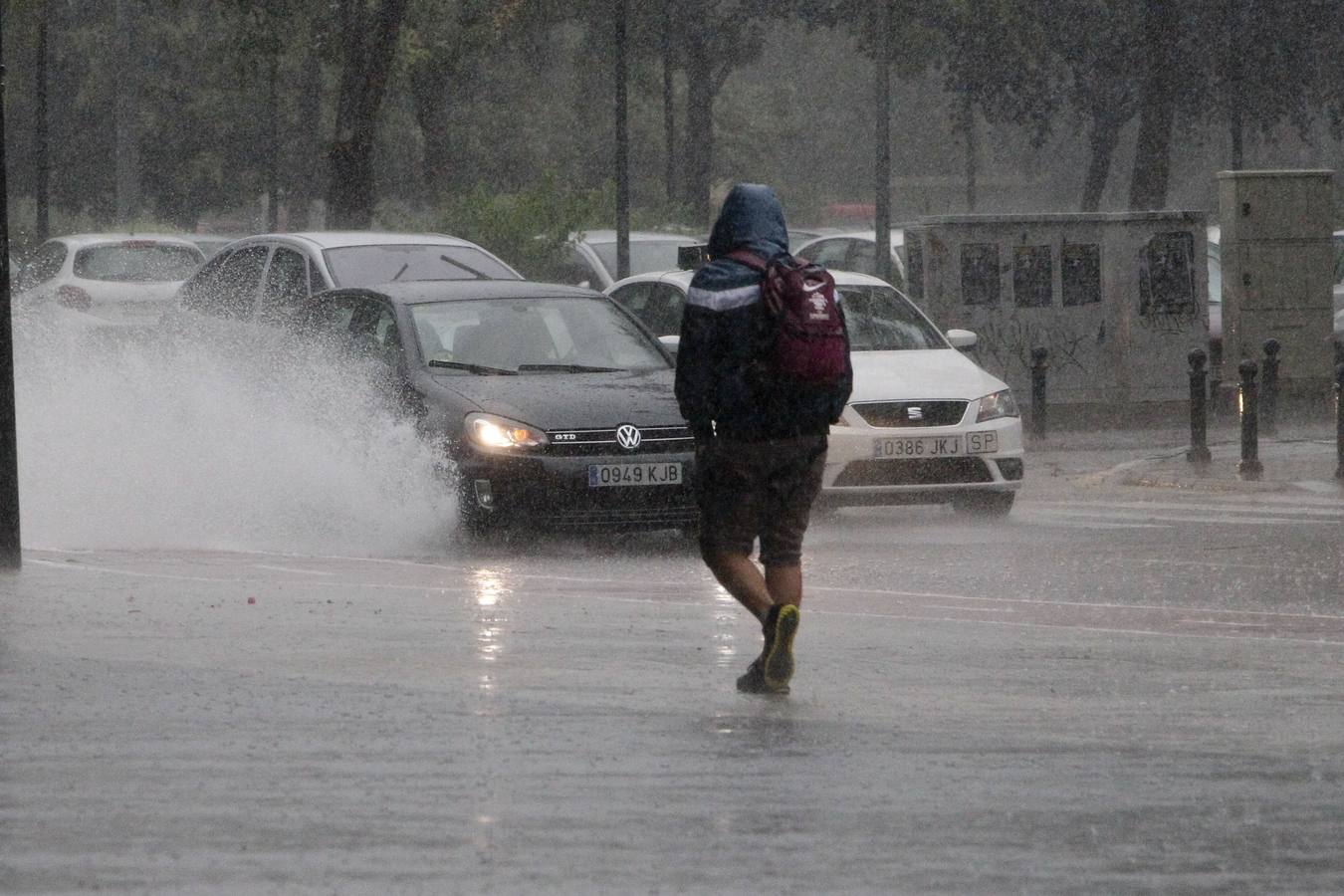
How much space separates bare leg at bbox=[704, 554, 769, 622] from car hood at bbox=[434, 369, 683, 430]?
4.93 metres

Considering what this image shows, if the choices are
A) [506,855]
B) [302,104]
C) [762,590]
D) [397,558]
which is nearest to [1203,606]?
[762,590]

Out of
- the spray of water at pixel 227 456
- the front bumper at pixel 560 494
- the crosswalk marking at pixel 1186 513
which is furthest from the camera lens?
the crosswalk marking at pixel 1186 513

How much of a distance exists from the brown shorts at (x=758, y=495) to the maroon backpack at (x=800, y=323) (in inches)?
10.2

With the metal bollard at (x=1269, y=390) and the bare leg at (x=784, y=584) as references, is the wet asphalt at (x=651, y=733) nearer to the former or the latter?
the bare leg at (x=784, y=584)

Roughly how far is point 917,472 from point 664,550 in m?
2.37

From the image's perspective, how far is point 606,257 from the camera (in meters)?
27.4

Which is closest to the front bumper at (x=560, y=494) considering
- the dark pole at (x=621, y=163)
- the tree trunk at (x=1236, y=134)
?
the dark pole at (x=621, y=163)

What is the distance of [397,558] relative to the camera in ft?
42.1

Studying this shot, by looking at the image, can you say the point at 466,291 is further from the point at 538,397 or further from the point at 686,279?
the point at 686,279

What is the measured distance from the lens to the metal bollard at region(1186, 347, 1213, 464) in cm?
1906

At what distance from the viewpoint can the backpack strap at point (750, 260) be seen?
814cm

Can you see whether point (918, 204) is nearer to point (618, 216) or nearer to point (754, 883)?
point (618, 216)

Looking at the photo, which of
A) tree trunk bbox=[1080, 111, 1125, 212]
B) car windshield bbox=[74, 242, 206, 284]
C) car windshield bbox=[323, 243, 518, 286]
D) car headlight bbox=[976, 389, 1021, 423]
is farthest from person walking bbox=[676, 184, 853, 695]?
tree trunk bbox=[1080, 111, 1125, 212]

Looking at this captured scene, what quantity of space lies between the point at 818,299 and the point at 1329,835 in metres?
2.68
